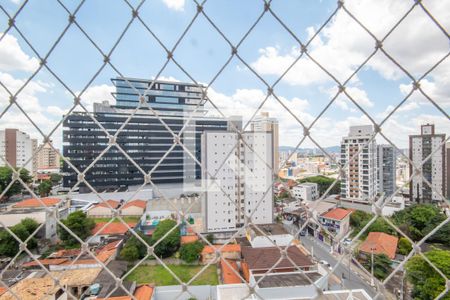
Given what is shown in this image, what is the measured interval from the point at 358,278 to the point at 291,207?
544cm

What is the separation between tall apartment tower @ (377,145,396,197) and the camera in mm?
9727

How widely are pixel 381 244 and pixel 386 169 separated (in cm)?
545

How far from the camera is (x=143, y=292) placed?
405cm

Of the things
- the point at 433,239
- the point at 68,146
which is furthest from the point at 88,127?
the point at 433,239

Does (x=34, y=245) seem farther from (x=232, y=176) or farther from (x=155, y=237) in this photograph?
(x=232, y=176)

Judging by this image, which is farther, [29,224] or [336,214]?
[336,214]

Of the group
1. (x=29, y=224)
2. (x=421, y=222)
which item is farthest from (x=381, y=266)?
(x=29, y=224)

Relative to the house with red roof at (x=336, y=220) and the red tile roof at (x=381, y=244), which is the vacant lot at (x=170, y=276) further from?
the house with red roof at (x=336, y=220)

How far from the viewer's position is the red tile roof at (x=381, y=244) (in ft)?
17.6

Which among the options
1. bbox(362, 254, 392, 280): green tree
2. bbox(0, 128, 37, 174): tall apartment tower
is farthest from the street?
bbox(0, 128, 37, 174): tall apartment tower

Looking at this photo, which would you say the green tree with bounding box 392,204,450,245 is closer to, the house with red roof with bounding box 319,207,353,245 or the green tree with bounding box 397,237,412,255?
the green tree with bounding box 397,237,412,255

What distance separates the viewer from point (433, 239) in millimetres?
6852

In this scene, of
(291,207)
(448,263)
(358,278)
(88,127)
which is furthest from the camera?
(88,127)

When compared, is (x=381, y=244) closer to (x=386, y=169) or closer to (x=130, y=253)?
(x=386, y=169)
